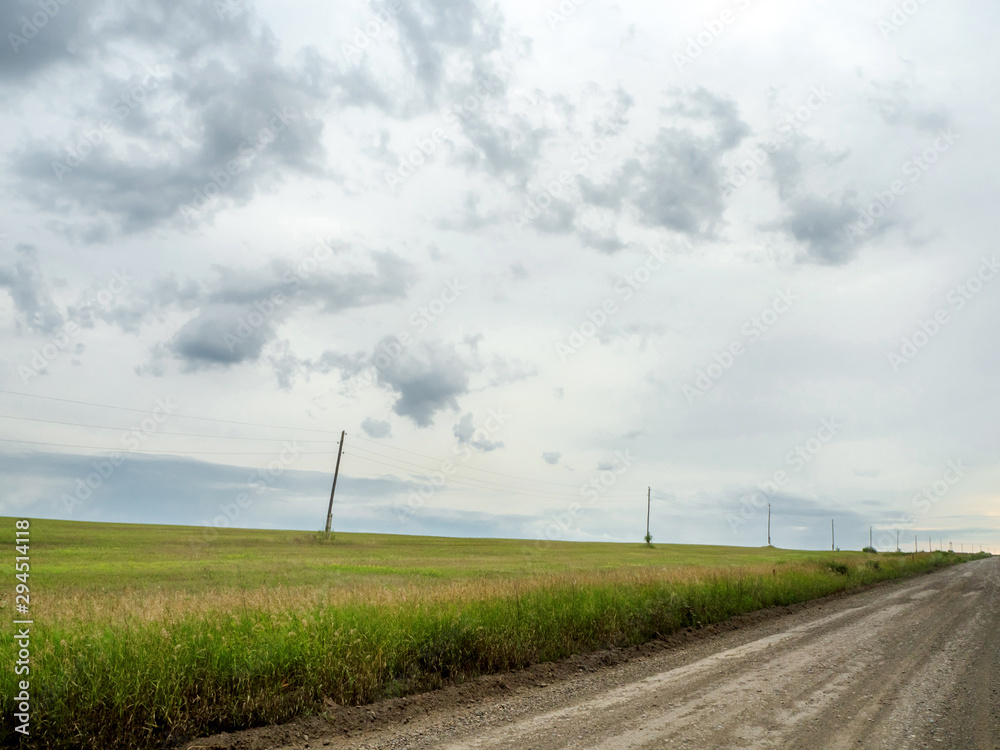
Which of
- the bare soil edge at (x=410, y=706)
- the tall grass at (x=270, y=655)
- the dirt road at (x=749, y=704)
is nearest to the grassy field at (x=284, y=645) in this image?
the tall grass at (x=270, y=655)

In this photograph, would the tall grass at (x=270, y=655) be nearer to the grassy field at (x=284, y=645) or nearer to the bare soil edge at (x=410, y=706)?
the grassy field at (x=284, y=645)

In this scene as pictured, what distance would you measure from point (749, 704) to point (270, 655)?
6.38 m

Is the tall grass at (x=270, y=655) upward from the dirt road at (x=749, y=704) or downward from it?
upward

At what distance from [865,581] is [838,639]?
21124 mm

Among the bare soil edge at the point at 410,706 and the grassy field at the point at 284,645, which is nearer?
the grassy field at the point at 284,645

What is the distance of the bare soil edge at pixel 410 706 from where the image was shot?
6.94 meters

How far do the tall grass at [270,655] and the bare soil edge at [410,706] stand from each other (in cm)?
22

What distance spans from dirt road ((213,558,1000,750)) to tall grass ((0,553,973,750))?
84cm

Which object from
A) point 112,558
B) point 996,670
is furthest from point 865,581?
point 112,558

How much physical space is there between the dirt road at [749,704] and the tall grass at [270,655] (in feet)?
2.75

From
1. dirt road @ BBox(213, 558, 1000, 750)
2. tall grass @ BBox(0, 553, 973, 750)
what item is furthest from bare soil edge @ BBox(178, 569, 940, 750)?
tall grass @ BBox(0, 553, 973, 750)

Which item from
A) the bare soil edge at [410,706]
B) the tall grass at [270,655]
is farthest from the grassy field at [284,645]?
the bare soil edge at [410,706]

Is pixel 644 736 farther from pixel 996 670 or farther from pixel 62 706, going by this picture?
pixel 996 670

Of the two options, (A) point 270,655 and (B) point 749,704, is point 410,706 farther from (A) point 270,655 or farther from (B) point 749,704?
(B) point 749,704
